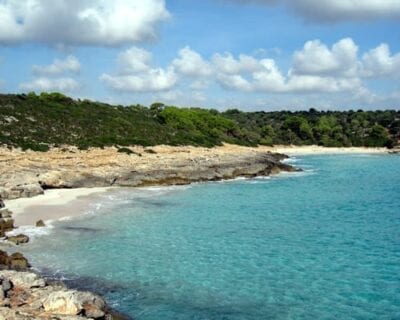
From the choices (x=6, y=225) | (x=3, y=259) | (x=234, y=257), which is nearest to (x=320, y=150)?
(x=6, y=225)

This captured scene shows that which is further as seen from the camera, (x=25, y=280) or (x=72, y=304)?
(x=25, y=280)

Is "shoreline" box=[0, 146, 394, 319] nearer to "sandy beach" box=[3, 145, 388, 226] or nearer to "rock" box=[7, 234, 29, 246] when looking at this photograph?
"sandy beach" box=[3, 145, 388, 226]

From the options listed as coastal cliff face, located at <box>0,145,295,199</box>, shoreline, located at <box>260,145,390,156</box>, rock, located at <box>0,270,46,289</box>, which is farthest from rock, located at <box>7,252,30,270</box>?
shoreline, located at <box>260,145,390,156</box>

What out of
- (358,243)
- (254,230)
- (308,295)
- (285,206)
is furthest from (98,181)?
(308,295)

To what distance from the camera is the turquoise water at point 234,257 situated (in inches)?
635

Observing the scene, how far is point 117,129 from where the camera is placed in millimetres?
70125

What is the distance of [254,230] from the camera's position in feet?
89.0

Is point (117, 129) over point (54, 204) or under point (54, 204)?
over

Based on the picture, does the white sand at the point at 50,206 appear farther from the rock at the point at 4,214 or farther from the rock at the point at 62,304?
the rock at the point at 62,304

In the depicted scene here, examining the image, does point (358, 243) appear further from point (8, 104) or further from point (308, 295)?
point (8, 104)

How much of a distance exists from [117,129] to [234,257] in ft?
166

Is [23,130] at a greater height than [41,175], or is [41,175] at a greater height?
[23,130]

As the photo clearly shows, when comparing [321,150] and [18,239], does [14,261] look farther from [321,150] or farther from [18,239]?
[321,150]

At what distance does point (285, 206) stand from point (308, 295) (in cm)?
1918
